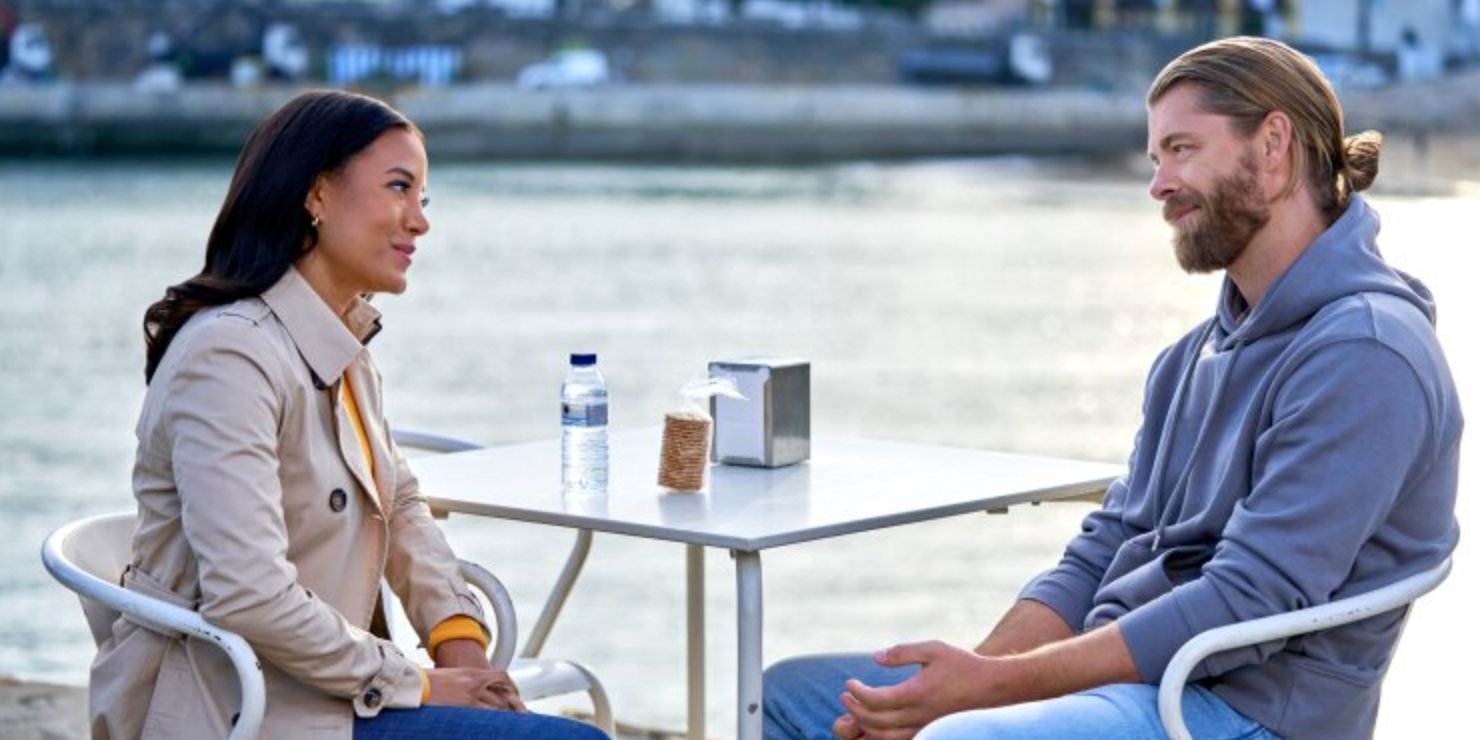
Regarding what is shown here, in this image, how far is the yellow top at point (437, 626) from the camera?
252cm

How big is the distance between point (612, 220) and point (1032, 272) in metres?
8.11

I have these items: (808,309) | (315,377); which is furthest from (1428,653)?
(808,309)

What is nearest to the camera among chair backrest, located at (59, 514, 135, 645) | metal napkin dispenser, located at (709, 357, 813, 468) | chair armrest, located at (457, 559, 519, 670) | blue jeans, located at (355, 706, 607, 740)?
blue jeans, located at (355, 706, 607, 740)

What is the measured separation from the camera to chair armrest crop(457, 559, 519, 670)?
2.76m

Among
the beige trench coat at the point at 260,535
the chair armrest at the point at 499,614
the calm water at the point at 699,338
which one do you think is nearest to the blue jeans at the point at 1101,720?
the beige trench coat at the point at 260,535

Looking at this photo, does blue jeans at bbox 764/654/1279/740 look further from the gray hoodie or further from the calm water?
the calm water

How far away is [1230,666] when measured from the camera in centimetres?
232

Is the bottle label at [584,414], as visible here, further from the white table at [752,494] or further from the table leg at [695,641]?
the table leg at [695,641]

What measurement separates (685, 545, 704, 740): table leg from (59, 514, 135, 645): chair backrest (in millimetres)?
818

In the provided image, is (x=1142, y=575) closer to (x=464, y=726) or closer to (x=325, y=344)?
(x=464, y=726)

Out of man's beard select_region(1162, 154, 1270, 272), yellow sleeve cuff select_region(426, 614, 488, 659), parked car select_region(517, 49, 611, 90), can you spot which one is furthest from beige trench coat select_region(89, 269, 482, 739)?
parked car select_region(517, 49, 611, 90)

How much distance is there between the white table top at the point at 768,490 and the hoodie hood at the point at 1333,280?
1.58 feet

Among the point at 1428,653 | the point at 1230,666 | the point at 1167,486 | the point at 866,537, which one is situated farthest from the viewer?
the point at 866,537

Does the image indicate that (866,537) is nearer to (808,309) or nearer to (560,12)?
(808,309)
